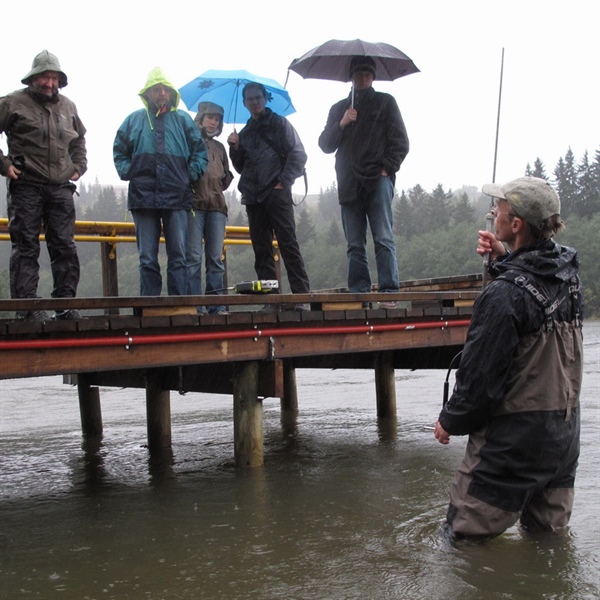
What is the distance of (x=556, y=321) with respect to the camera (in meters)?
4.23

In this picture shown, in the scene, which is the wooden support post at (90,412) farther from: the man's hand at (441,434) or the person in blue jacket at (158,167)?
the man's hand at (441,434)

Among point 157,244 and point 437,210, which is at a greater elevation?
point 437,210

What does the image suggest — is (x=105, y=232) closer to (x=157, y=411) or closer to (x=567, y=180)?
(x=157, y=411)

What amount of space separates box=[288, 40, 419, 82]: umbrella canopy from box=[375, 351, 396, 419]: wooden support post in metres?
3.36

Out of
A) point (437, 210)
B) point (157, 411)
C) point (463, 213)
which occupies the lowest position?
point (157, 411)

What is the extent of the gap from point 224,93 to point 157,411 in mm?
3140

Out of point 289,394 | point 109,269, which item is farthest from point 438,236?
point 109,269

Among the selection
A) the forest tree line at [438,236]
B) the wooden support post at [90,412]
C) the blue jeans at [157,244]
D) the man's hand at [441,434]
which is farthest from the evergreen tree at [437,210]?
the man's hand at [441,434]

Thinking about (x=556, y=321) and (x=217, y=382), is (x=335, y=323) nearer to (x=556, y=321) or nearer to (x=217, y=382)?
(x=217, y=382)

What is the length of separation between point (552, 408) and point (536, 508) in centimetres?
65

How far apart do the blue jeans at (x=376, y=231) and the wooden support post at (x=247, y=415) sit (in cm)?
142

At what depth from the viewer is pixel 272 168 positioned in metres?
7.89

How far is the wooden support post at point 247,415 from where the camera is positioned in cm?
746

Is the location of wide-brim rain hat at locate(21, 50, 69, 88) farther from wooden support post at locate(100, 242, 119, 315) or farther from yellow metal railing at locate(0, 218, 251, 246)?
wooden support post at locate(100, 242, 119, 315)
